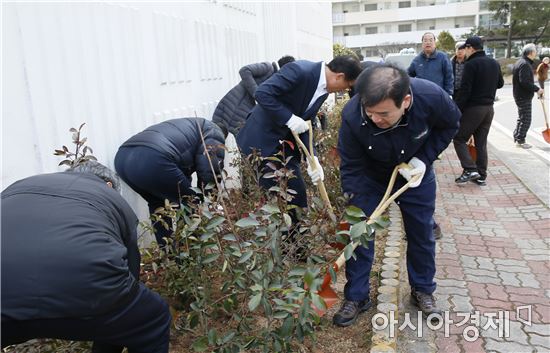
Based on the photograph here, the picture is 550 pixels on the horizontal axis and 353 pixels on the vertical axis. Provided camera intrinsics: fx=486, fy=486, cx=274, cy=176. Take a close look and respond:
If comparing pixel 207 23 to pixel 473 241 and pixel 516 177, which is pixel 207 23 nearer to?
pixel 473 241

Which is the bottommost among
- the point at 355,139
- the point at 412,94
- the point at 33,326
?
the point at 33,326

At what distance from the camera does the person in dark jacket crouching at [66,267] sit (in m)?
1.61

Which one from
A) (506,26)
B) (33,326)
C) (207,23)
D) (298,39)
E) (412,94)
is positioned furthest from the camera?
(506,26)

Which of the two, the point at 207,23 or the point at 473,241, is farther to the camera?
the point at 207,23

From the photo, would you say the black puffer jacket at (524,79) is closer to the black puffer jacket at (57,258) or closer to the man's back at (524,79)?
the man's back at (524,79)

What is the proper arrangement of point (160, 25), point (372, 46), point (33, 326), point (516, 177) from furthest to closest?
point (372, 46)
point (516, 177)
point (160, 25)
point (33, 326)

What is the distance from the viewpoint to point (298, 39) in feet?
33.2

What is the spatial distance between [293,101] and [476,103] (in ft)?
10.8

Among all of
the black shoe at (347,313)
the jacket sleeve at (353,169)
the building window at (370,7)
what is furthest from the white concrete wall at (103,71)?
the building window at (370,7)

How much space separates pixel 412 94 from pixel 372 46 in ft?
157

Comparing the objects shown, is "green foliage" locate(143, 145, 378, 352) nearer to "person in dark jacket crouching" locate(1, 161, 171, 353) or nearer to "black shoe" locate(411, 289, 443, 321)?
"person in dark jacket crouching" locate(1, 161, 171, 353)

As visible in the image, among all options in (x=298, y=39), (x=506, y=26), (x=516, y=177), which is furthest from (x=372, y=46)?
(x=516, y=177)

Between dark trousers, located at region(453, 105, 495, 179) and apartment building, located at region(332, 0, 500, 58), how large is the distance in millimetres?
41843

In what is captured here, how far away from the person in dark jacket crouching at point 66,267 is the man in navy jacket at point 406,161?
4.81 feet
